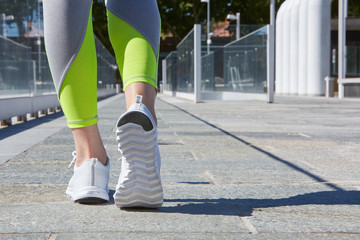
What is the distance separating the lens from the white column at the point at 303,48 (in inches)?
864

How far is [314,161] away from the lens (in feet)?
11.0

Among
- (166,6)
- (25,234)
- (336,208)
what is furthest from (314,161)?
(166,6)

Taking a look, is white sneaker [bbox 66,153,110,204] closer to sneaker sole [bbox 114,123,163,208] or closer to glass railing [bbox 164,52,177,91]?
sneaker sole [bbox 114,123,163,208]

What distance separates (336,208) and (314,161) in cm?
142

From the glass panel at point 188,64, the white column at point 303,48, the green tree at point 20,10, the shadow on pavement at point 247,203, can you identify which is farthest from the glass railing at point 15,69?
the white column at point 303,48

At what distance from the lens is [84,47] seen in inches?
77.4

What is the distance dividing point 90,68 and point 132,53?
0.58ft

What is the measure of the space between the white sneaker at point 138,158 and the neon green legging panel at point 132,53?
12 centimetres

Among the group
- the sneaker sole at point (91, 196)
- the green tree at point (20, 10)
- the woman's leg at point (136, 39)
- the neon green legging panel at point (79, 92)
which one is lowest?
the sneaker sole at point (91, 196)

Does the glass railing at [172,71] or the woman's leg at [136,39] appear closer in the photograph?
the woman's leg at [136,39]

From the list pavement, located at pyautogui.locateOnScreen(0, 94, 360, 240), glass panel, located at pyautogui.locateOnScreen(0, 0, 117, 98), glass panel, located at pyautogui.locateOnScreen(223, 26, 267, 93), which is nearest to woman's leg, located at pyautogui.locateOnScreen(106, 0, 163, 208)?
pavement, located at pyautogui.locateOnScreen(0, 94, 360, 240)

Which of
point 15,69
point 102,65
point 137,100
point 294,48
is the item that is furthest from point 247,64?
point 137,100

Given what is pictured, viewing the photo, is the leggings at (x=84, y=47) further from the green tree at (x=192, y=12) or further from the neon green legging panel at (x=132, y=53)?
the green tree at (x=192, y=12)

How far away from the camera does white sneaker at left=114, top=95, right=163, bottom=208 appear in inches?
67.2
